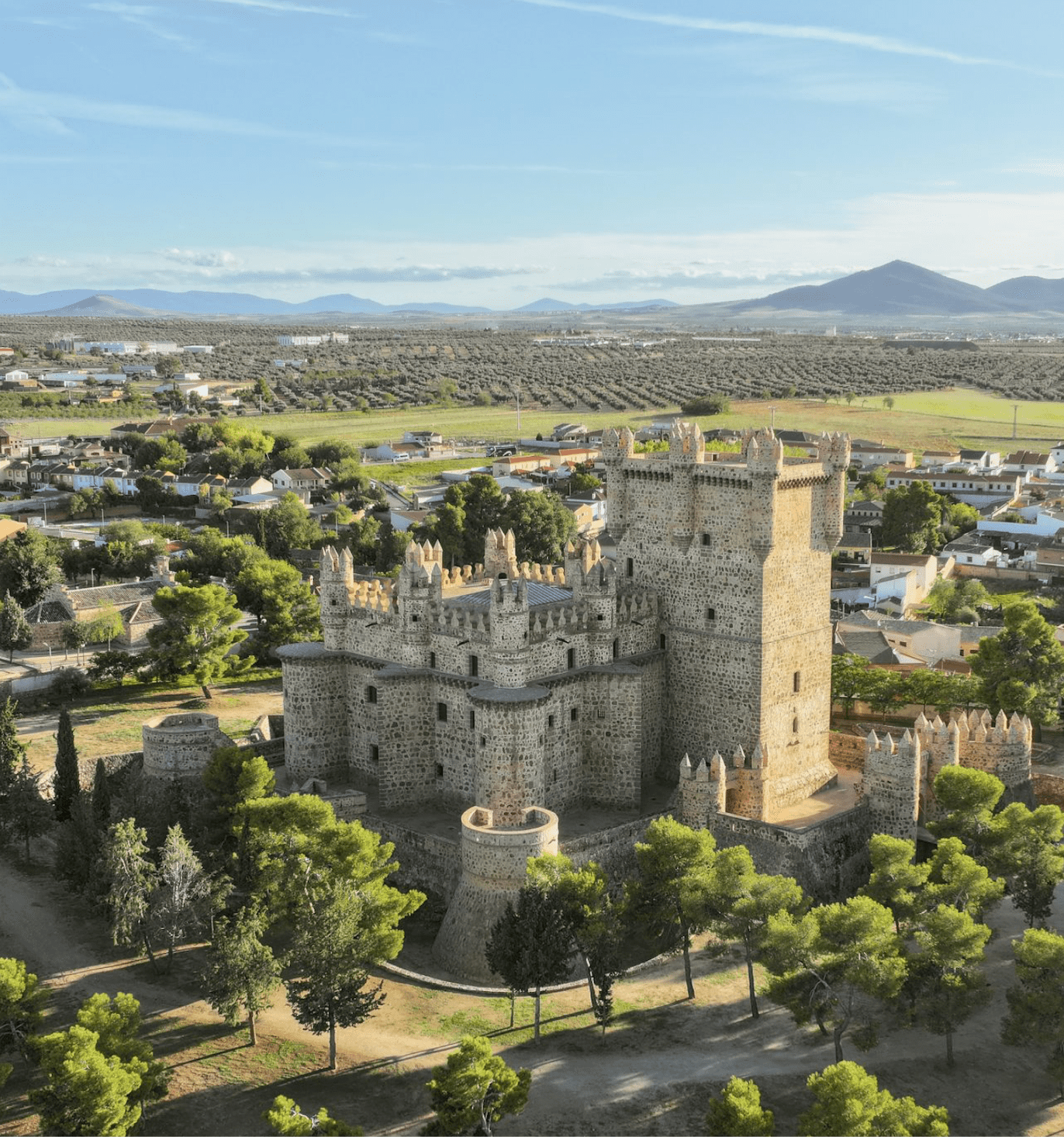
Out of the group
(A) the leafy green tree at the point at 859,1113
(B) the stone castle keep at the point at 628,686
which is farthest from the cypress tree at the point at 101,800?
(A) the leafy green tree at the point at 859,1113

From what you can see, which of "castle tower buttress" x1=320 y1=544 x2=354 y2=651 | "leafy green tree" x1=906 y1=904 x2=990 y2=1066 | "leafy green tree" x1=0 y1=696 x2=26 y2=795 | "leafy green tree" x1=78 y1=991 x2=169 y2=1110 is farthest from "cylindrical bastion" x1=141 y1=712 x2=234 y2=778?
"leafy green tree" x1=906 y1=904 x2=990 y2=1066

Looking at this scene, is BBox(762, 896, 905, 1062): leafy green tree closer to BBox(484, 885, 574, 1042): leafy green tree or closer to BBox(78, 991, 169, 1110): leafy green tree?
BBox(484, 885, 574, 1042): leafy green tree

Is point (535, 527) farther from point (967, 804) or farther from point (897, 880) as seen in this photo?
point (897, 880)

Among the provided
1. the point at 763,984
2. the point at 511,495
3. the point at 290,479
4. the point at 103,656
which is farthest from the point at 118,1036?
the point at 290,479

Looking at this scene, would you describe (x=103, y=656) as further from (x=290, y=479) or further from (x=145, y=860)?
(x=290, y=479)

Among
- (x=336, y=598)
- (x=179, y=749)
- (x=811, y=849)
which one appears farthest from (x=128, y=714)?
(x=811, y=849)

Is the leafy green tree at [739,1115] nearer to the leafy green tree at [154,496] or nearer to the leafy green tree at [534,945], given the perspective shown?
the leafy green tree at [534,945]
